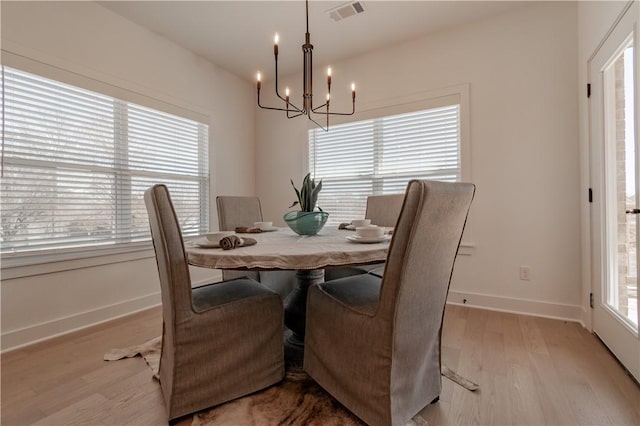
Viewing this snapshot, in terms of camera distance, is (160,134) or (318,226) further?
A: (160,134)

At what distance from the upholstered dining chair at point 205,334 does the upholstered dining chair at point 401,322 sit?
285 mm

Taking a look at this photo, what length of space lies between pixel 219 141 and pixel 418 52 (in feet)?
7.93

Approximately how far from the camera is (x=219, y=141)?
374cm

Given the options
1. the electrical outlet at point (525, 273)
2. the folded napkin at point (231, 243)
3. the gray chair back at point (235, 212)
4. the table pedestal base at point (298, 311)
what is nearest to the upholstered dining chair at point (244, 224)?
the gray chair back at point (235, 212)

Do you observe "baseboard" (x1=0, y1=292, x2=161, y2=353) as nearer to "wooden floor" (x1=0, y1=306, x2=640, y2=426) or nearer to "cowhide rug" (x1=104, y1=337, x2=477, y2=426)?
"wooden floor" (x1=0, y1=306, x2=640, y2=426)

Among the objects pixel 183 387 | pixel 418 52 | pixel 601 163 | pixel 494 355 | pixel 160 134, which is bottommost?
pixel 494 355

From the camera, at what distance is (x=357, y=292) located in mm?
1464

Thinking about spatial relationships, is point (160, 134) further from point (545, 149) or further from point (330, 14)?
point (545, 149)

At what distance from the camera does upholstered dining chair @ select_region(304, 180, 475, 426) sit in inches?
42.8

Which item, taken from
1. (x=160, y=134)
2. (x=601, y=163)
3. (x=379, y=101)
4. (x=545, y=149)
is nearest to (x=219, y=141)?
(x=160, y=134)

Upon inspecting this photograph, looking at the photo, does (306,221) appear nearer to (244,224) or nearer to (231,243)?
(231,243)

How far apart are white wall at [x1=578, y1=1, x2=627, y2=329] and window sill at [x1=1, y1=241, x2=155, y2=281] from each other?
12.1 ft

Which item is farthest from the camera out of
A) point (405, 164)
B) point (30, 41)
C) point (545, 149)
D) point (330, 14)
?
point (405, 164)

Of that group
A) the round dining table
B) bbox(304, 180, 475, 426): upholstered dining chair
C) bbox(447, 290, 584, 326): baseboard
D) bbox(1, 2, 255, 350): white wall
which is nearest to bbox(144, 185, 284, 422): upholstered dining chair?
the round dining table
